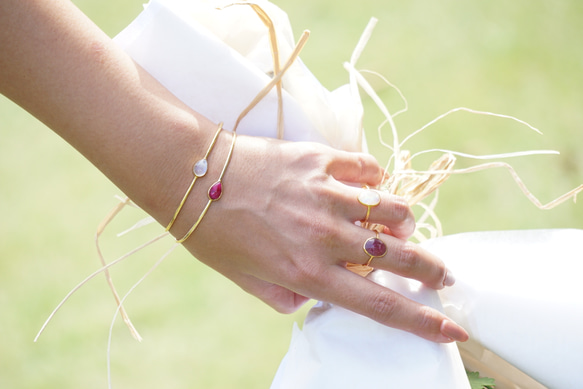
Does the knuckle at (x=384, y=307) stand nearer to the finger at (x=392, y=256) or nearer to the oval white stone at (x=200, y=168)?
the finger at (x=392, y=256)

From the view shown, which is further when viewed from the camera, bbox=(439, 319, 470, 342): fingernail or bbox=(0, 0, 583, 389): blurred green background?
bbox=(0, 0, 583, 389): blurred green background

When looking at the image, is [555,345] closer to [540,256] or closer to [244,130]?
[540,256]

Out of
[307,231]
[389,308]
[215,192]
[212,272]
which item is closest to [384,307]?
[389,308]

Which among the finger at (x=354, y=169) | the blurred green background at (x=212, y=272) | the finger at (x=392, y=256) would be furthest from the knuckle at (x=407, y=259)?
the blurred green background at (x=212, y=272)

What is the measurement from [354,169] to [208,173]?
19 centimetres

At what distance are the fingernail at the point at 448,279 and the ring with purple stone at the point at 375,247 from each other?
0.09 metres

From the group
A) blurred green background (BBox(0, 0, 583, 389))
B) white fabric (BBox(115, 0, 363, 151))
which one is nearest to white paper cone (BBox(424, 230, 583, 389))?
white fabric (BBox(115, 0, 363, 151))

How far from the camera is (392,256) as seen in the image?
649 millimetres

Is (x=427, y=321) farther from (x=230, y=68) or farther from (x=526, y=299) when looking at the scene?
(x=230, y=68)

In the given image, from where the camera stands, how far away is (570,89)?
1.97 meters

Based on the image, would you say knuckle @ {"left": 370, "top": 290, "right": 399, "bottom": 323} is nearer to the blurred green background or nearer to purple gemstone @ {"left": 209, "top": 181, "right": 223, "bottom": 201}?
purple gemstone @ {"left": 209, "top": 181, "right": 223, "bottom": 201}

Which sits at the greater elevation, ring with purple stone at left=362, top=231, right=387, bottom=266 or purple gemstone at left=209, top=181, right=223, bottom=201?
ring with purple stone at left=362, top=231, right=387, bottom=266

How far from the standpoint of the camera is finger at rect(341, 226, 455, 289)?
65 centimetres

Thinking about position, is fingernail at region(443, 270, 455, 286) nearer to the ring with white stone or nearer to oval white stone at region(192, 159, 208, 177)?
the ring with white stone
